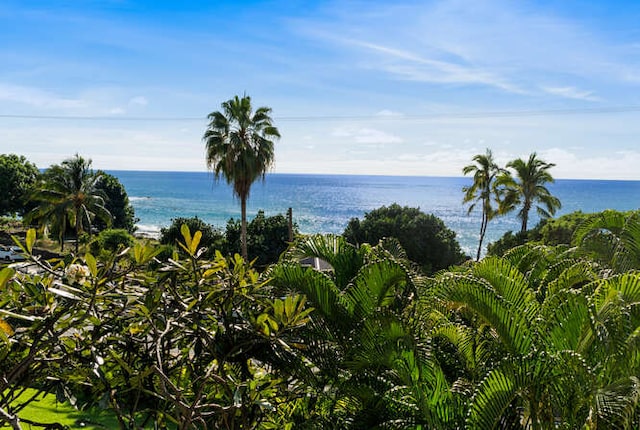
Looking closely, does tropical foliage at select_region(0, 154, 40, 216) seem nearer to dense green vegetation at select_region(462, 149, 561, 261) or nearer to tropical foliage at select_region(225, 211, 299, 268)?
tropical foliage at select_region(225, 211, 299, 268)

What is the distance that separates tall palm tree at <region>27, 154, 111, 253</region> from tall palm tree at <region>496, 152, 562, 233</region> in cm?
2283

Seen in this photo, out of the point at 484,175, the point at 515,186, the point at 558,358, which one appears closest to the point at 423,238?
the point at 484,175

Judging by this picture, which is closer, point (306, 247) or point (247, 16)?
point (306, 247)

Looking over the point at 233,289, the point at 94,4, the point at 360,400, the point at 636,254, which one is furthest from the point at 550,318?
the point at 94,4

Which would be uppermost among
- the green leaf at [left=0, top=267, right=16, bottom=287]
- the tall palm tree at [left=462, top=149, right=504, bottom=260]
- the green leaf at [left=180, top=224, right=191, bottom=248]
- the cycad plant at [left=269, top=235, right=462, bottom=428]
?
the tall palm tree at [left=462, top=149, right=504, bottom=260]

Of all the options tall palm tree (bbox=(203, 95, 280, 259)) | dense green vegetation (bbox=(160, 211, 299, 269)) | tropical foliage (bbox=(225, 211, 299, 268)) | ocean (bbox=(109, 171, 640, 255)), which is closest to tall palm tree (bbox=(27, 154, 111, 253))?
dense green vegetation (bbox=(160, 211, 299, 269))

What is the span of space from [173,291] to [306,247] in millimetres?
3363

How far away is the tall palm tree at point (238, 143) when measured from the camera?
22156 millimetres

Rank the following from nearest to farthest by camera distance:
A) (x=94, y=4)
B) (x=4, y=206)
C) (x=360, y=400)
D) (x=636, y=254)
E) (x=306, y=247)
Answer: (x=360, y=400)
(x=306, y=247)
(x=636, y=254)
(x=94, y=4)
(x=4, y=206)

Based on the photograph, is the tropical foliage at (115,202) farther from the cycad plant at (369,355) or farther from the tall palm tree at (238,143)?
the cycad plant at (369,355)

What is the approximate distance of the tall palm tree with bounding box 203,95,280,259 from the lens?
22156 mm

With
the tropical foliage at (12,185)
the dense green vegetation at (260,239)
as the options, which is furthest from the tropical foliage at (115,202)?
the dense green vegetation at (260,239)

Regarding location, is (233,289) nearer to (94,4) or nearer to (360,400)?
(360,400)

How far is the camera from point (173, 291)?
8.43 ft
